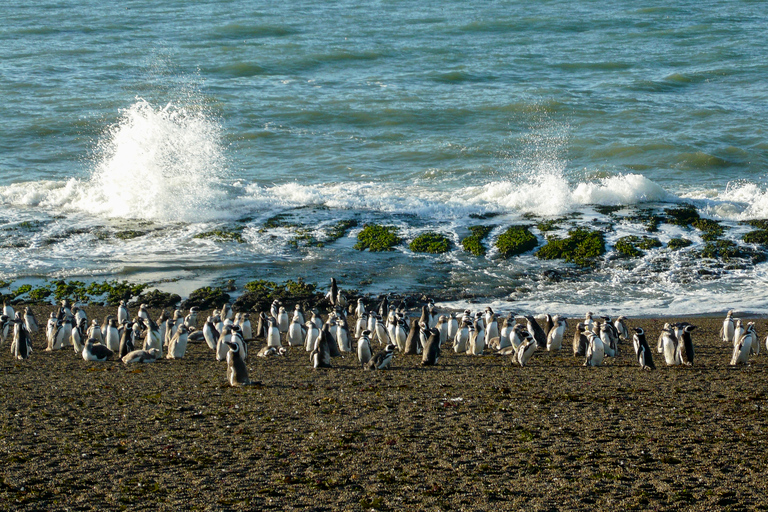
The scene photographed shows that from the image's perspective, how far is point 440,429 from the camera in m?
9.74

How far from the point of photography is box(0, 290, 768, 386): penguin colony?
13.7 m

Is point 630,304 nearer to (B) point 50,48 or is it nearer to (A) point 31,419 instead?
(A) point 31,419

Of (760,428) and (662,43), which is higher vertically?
(662,43)

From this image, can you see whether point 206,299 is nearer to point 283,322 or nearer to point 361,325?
point 283,322

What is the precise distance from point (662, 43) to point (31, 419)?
159 ft

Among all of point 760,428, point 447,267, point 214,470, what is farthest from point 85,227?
point 760,428

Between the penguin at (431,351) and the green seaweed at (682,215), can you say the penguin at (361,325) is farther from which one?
the green seaweed at (682,215)

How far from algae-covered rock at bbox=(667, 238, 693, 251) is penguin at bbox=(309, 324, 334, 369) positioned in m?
13.2

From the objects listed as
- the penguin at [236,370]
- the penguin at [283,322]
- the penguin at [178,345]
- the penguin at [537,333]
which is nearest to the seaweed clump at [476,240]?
the penguin at [537,333]

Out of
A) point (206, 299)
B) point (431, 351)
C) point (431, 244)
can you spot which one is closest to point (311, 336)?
point (431, 351)

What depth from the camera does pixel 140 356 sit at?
14070mm

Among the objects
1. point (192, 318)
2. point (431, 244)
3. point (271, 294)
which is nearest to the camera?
point (192, 318)

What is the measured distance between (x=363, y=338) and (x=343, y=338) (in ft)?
3.32

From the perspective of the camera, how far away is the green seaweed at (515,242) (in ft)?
78.2
